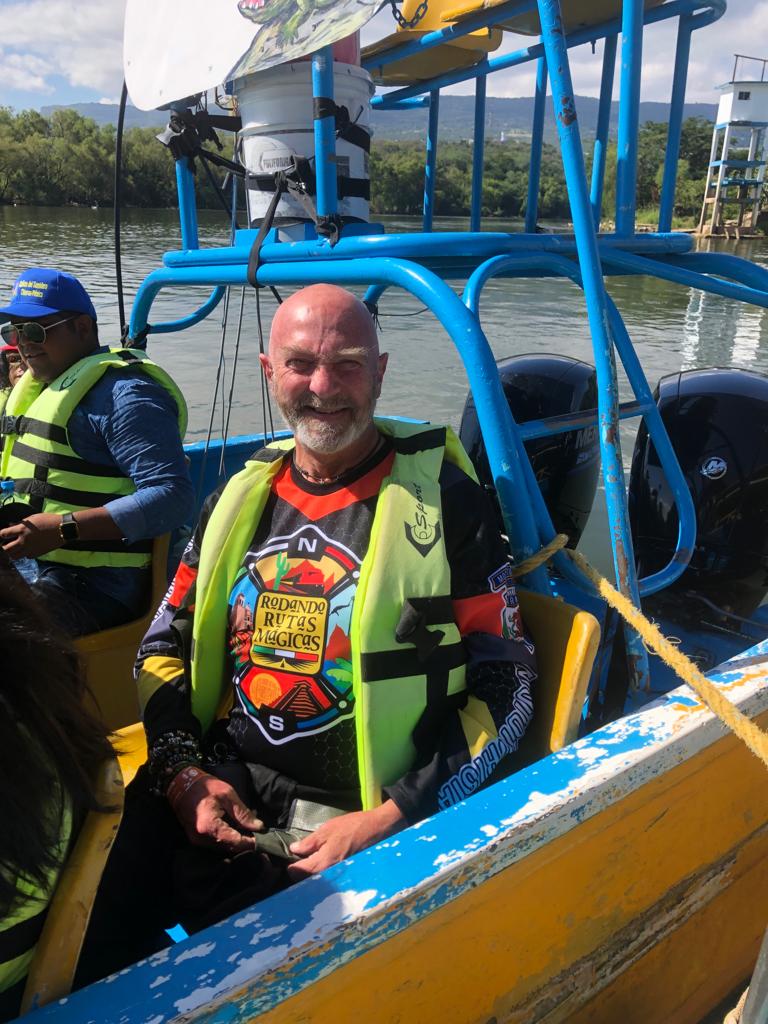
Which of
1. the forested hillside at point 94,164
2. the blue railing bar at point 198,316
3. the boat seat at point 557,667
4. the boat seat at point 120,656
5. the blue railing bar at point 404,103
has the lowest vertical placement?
the boat seat at point 120,656

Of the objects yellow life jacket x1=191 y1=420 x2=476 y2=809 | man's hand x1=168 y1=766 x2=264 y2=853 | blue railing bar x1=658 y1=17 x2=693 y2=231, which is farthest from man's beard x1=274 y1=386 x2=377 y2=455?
blue railing bar x1=658 y1=17 x2=693 y2=231

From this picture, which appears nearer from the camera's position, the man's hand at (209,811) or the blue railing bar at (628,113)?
the man's hand at (209,811)

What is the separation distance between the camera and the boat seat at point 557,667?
Result: 4.76 ft

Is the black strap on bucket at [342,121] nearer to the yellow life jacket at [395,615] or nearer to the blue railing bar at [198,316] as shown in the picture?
the yellow life jacket at [395,615]

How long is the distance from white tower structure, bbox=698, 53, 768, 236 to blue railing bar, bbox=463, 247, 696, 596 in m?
42.8

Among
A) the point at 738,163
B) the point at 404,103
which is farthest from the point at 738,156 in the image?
the point at 404,103

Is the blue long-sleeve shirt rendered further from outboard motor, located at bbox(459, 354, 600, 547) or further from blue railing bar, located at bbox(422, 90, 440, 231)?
blue railing bar, located at bbox(422, 90, 440, 231)

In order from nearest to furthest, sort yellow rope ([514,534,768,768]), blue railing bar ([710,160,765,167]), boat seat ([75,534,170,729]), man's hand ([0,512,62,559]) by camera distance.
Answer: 1. yellow rope ([514,534,768,768])
2. man's hand ([0,512,62,559])
3. boat seat ([75,534,170,729])
4. blue railing bar ([710,160,765,167])

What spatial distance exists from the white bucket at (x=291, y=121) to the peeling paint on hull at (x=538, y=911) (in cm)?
149

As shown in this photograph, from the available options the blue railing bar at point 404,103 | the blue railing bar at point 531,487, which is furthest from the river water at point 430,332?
the blue railing bar at point 531,487

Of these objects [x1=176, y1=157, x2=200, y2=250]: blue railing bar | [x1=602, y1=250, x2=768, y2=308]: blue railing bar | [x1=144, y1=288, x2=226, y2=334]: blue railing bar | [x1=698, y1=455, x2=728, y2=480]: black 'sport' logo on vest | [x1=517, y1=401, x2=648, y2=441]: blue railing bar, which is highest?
[x1=176, y1=157, x2=200, y2=250]: blue railing bar

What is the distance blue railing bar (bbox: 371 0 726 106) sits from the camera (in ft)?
6.89

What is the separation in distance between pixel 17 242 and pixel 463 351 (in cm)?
2223

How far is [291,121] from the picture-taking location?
199 centimetres
